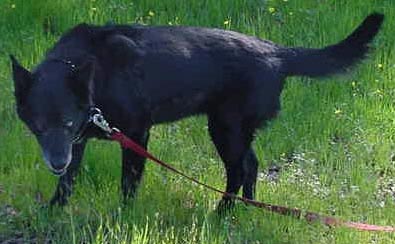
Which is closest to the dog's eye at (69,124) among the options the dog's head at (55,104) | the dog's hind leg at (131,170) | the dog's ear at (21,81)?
the dog's head at (55,104)

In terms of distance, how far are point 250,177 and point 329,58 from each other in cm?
90

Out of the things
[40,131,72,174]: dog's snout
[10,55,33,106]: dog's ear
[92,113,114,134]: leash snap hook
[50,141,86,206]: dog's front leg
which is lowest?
[50,141,86,206]: dog's front leg

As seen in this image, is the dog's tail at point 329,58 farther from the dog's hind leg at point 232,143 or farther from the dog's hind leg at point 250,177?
the dog's hind leg at point 250,177

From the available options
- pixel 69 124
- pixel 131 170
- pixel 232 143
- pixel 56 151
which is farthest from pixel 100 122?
pixel 232 143

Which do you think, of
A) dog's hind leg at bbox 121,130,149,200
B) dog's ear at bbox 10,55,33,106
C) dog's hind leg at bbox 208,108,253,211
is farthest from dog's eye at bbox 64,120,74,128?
dog's hind leg at bbox 208,108,253,211

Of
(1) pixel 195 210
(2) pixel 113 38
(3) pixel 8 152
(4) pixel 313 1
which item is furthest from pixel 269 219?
(4) pixel 313 1

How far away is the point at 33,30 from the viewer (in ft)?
25.6

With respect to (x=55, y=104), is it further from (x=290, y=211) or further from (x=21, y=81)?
(x=290, y=211)

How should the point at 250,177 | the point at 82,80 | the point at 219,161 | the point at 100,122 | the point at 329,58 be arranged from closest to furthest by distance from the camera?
the point at 82,80 < the point at 100,122 < the point at 329,58 < the point at 250,177 < the point at 219,161

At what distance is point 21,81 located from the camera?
497cm

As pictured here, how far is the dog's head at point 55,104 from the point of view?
4.92m

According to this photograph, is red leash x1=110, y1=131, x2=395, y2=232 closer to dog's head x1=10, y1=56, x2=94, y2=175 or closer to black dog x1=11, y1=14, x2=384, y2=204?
black dog x1=11, y1=14, x2=384, y2=204

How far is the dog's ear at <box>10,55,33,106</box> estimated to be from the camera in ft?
16.3

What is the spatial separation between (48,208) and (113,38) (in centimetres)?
107
